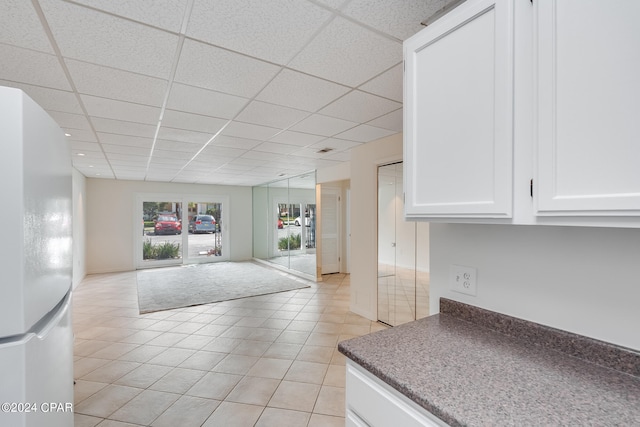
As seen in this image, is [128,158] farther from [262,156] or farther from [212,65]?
[212,65]

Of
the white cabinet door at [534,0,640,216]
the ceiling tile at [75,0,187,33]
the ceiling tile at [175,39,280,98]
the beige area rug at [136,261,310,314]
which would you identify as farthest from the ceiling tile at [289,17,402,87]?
the beige area rug at [136,261,310,314]

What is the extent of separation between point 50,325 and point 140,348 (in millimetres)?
2589

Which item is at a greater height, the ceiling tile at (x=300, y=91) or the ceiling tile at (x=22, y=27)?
the ceiling tile at (x=22, y=27)

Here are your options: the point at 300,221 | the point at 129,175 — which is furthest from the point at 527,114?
the point at 129,175

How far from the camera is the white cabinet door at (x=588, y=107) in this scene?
2.35 feet

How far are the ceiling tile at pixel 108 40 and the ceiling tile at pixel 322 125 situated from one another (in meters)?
1.37

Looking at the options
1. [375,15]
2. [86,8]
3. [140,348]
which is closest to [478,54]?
[375,15]

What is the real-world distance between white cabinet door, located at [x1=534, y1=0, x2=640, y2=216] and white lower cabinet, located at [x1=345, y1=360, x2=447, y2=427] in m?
0.74

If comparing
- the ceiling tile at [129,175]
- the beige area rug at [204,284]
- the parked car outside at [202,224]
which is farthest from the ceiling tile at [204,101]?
the parked car outside at [202,224]

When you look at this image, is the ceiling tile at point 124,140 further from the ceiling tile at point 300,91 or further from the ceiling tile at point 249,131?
the ceiling tile at point 300,91

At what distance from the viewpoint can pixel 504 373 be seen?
38.2 inches

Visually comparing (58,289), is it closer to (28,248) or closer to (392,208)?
(28,248)

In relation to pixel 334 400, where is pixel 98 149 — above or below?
above

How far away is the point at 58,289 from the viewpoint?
1.14 metres
